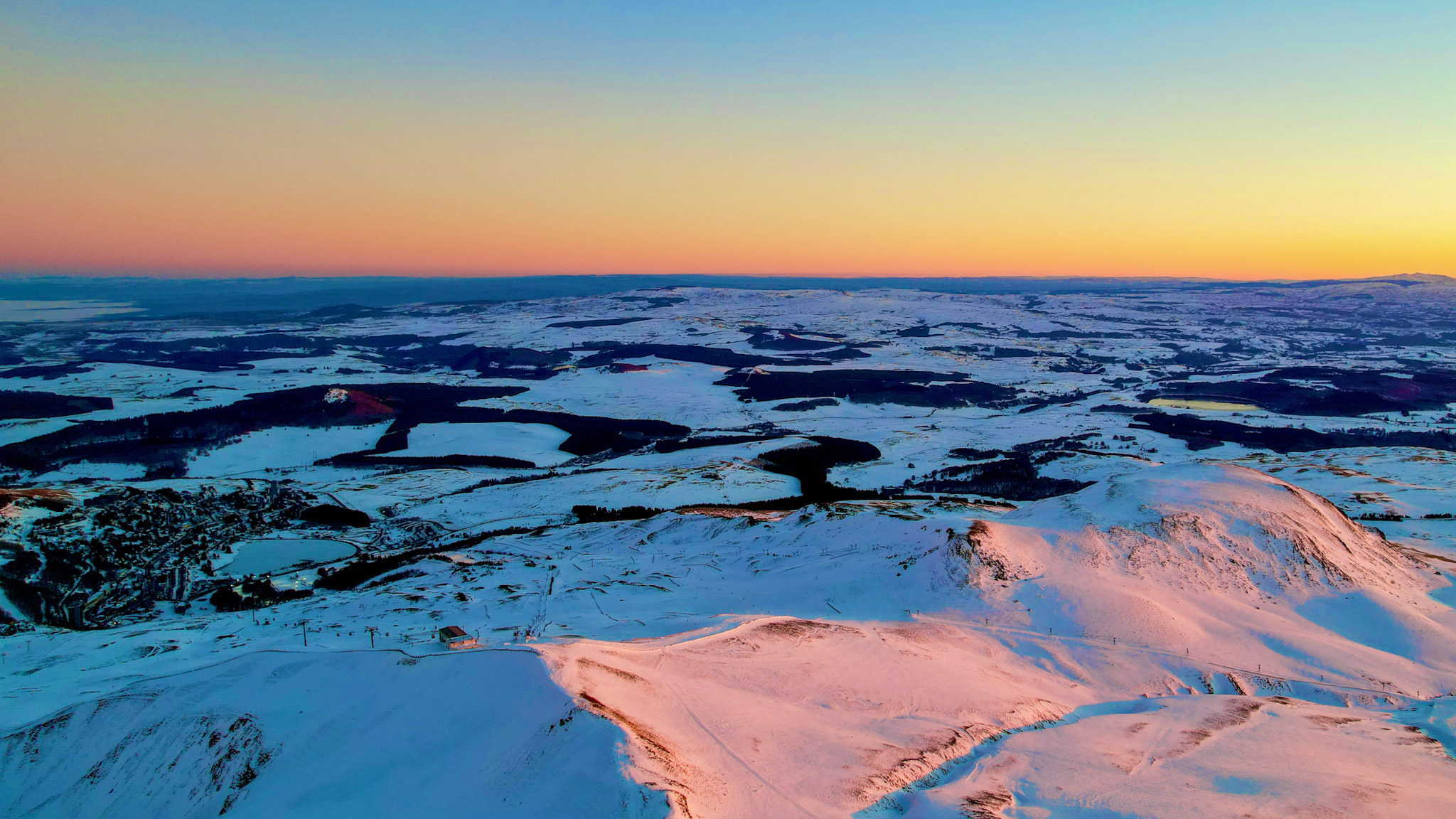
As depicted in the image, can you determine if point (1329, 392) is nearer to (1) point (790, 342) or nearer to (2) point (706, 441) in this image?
(2) point (706, 441)

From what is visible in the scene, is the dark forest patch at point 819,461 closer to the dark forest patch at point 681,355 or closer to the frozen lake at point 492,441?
the frozen lake at point 492,441

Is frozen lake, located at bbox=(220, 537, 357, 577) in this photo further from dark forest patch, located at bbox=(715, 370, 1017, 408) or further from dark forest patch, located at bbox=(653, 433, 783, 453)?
dark forest patch, located at bbox=(715, 370, 1017, 408)

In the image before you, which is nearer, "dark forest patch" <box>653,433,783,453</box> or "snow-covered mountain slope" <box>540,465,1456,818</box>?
"snow-covered mountain slope" <box>540,465,1456,818</box>

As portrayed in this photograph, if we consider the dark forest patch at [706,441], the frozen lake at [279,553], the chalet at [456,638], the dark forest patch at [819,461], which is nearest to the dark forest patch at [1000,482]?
the dark forest patch at [819,461]

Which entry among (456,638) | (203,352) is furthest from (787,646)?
(203,352)

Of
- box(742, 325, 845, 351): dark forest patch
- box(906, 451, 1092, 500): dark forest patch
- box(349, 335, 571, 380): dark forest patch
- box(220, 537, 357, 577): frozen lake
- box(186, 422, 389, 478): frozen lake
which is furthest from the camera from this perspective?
box(742, 325, 845, 351): dark forest patch

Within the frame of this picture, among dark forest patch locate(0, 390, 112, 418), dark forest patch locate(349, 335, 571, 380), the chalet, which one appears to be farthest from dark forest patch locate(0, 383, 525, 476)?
the chalet

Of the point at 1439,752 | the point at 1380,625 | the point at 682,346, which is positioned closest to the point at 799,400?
the point at 682,346
